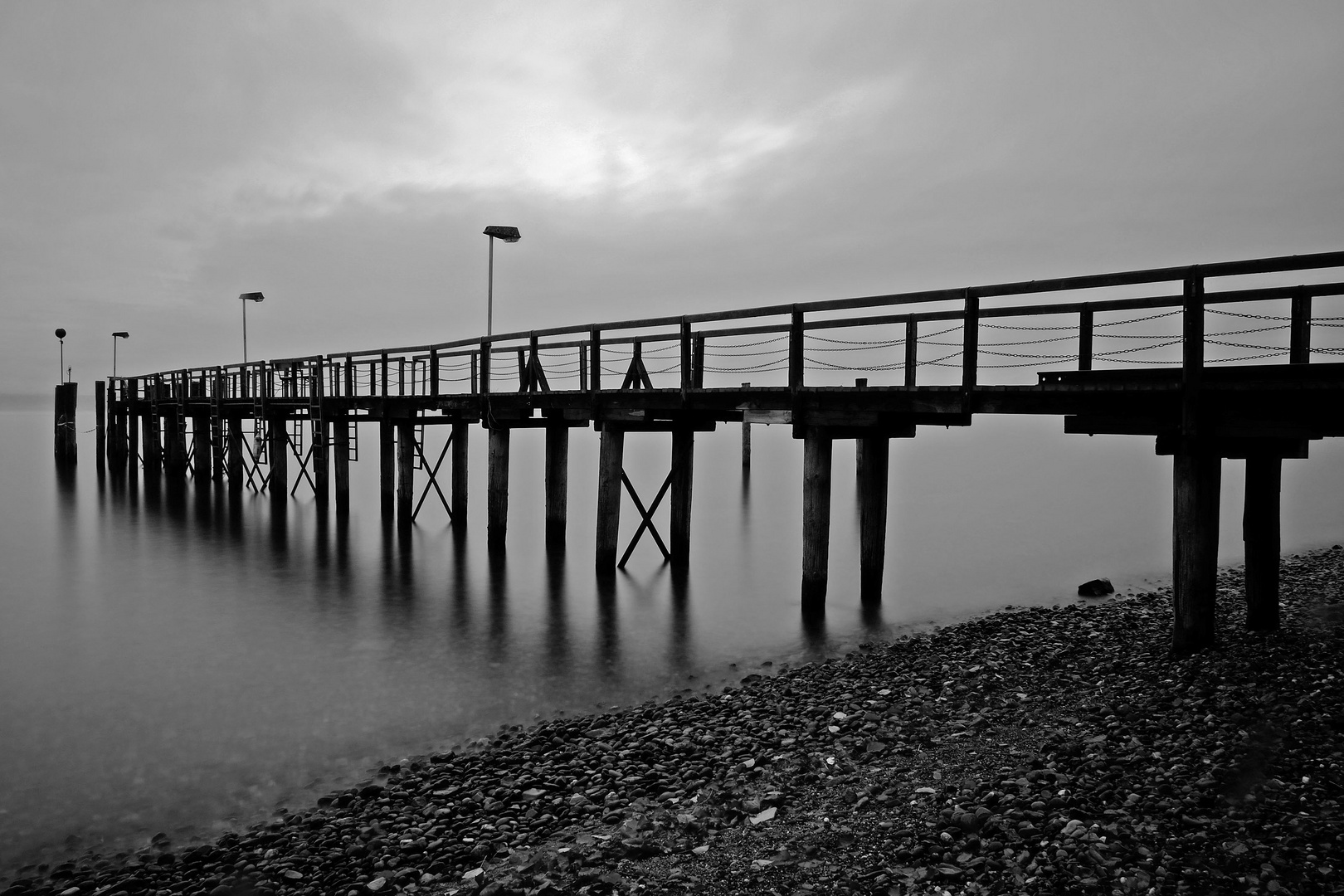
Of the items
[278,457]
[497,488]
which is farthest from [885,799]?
[278,457]

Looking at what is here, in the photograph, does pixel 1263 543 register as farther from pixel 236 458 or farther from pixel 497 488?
pixel 236 458

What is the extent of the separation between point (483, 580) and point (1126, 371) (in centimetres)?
1320

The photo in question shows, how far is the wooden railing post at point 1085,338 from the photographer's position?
991cm

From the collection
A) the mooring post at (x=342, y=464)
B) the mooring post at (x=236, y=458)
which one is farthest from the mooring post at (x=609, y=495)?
the mooring post at (x=236, y=458)

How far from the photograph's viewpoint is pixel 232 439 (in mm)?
36250

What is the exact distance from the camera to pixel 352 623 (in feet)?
49.3

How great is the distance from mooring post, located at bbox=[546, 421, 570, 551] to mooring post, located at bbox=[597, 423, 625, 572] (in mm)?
2188

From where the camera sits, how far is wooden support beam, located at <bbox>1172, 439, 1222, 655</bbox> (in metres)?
8.73

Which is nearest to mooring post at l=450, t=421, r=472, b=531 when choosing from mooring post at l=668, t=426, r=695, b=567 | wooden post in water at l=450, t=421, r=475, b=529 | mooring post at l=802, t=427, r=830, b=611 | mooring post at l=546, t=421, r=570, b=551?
wooden post in water at l=450, t=421, r=475, b=529

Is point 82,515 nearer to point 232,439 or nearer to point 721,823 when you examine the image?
point 232,439

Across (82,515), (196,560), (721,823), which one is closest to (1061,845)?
(721,823)

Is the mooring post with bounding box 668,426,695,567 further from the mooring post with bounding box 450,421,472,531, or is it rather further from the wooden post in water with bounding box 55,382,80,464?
the wooden post in water with bounding box 55,382,80,464

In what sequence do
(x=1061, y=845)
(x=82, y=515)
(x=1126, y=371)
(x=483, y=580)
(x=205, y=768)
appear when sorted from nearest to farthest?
(x=1061, y=845) → (x=205, y=768) → (x=1126, y=371) → (x=483, y=580) → (x=82, y=515)

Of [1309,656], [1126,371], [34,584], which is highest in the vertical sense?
[1126,371]
